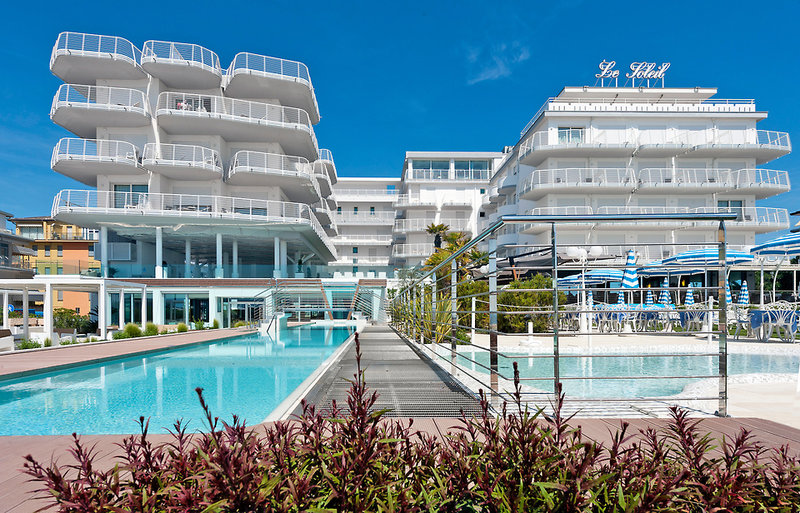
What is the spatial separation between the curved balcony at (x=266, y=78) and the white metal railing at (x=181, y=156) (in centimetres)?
421

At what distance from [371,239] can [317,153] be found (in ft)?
70.8

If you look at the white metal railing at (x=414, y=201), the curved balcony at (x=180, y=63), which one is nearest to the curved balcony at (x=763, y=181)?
the white metal railing at (x=414, y=201)

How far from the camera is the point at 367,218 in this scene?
52469 mm

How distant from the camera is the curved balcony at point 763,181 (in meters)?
30.6

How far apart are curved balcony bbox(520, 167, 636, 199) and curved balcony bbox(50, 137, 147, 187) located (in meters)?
23.8

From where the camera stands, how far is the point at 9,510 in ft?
7.15

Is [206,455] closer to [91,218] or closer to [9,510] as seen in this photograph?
[9,510]

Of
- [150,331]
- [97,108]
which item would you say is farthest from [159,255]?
[150,331]

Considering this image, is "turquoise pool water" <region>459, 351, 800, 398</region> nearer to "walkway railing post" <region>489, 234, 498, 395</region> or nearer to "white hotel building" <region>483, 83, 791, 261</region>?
"walkway railing post" <region>489, 234, 498, 395</region>

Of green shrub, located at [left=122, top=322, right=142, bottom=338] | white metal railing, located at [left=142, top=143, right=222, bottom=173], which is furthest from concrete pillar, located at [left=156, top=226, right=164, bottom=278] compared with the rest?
green shrub, located at [left=122, top=322, right=142, bottom=338]

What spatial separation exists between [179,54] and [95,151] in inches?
282

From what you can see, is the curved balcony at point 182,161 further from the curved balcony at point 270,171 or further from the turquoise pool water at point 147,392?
the turquoise pool water at point 147,392

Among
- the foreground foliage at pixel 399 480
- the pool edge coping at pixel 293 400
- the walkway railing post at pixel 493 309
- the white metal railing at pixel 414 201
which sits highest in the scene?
the white metal railing at pixel 414 201

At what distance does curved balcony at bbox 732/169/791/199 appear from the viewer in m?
30.6
